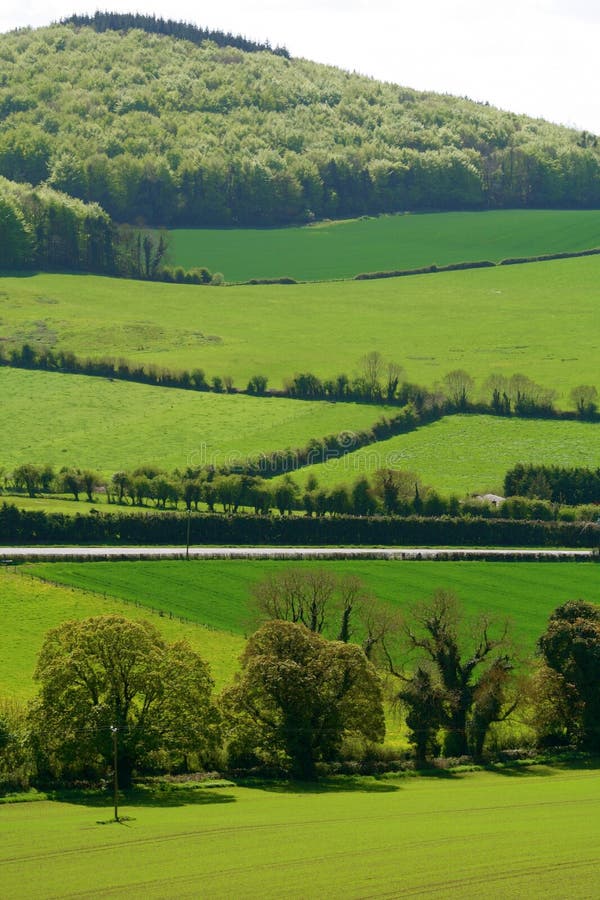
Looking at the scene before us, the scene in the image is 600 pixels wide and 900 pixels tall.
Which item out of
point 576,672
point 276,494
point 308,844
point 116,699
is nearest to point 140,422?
point 276,494

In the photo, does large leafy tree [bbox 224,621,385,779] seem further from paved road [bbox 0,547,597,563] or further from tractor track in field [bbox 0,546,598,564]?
paved road [bbox 0,547,597,563]

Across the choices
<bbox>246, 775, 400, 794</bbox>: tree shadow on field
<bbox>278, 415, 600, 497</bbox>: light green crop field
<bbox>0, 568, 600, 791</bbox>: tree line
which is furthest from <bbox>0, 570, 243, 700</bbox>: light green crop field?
<bbox>278, 415, 600, 497</bbox>: light green crop field

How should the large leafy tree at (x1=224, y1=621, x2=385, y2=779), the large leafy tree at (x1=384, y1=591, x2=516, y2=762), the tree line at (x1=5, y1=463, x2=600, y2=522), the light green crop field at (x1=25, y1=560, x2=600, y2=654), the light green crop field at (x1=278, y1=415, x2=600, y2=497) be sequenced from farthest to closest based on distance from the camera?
the light green crop field at (x1=278, y1=415, x2=600, y2=497) < the tree line at (x1=5, y1=463, x2=600, y2=522) < the light green crop field at (x1=25, y1=560, x2=600, y2=654) < the large leafy tree at (x1=384, y1=591, x2=516, y2=762) < the large leafy tree at (x1=224, y1=621, x2=385, y2=779)

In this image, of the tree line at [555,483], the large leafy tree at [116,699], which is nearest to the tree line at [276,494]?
the tree line at [555,483]

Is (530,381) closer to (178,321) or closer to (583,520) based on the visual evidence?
(583,520)

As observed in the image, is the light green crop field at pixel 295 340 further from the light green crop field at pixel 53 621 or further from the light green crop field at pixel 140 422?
the light green crop field at pixel 53 621

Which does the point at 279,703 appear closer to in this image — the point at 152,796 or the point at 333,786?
the point at 333,786
